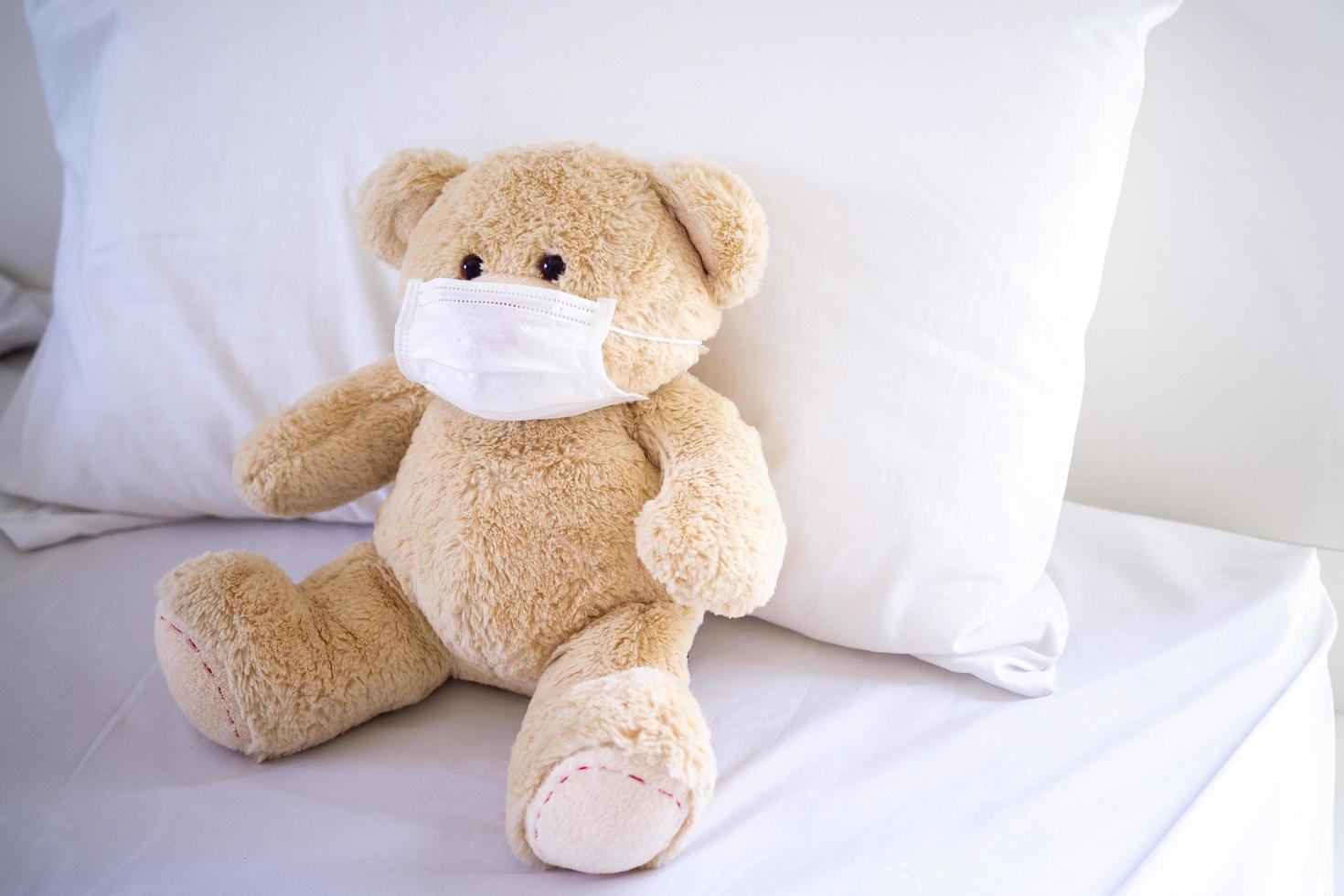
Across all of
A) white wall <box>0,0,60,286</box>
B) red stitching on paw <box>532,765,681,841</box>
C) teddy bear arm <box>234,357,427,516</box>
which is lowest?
red stitching on paw <box>532,765,681,841</box>

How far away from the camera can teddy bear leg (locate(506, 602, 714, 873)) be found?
54cm

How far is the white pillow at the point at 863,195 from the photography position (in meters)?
0.73

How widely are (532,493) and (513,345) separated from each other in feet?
0.39

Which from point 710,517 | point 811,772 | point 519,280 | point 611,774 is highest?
point 519,280

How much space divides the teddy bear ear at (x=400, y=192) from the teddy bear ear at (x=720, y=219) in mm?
185

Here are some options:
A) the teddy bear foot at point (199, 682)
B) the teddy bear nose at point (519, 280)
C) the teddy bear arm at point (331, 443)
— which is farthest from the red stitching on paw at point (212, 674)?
the teddy bear nose at point (519, 280)

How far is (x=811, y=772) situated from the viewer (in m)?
0.69

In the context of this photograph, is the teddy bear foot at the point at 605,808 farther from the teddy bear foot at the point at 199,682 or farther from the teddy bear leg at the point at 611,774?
the teddy bear foot at the point at 199,682

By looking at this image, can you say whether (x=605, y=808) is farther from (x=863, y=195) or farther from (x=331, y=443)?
(x=863, y=195)

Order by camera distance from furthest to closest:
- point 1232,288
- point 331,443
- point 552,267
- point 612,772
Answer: point 1232,288, point 331,443, point 552,267, point 612,772

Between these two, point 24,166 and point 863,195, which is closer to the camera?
point 863,195

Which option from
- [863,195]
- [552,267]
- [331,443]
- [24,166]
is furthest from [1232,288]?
[24,166]

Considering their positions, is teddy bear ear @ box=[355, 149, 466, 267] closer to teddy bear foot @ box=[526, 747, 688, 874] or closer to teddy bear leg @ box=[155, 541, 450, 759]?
teddy bear leg @ box=[155, 541, 450, 759]

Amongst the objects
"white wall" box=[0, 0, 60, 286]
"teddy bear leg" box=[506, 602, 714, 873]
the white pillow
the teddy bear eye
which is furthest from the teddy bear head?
"white wall" box=[0, 0, 60, 286]
